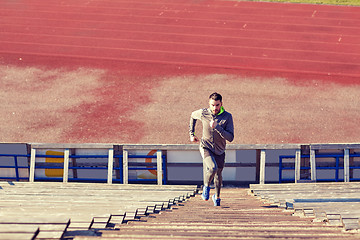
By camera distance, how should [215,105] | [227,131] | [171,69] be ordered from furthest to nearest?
[171,69] < [227,131] < [215,105]

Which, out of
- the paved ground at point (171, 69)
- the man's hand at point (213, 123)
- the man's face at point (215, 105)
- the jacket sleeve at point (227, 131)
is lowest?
the jacket sleeve at point (227, 131)

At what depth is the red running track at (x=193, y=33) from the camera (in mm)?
19531

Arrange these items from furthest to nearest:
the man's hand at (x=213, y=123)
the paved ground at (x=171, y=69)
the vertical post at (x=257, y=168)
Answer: the paved ground at (x=171, y=69)
the vertical post at (x=257, y=168)
the man's hand at (x=213, y=123)

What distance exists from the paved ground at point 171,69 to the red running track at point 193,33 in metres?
0.04

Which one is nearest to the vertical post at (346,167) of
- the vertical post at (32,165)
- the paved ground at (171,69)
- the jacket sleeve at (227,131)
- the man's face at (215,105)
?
the paved ground at (171,69)

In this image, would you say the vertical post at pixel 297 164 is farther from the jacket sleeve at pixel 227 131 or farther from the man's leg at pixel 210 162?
the jacket sleeve at pixel 227 131

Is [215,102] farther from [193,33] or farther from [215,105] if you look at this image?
[193,33]

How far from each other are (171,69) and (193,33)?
12.3ft

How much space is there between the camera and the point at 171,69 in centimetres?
1867

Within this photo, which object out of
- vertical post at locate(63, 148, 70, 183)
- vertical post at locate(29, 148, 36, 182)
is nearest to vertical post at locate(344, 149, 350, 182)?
vertical post at locate(63, 148, 70, 183)

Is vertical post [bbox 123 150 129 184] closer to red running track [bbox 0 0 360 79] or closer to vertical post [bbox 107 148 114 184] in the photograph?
vertical post [bbox 107 148 114 184]

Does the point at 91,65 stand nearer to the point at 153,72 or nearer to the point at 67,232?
the point at 153,72

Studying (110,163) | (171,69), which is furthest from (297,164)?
(171,69)

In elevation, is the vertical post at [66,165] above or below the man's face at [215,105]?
below
